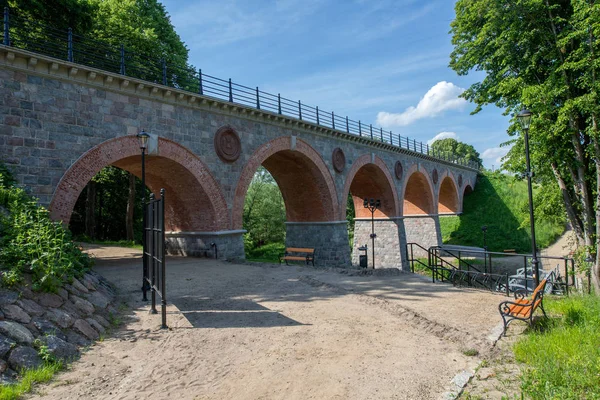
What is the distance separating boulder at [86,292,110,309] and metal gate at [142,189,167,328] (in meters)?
0.75

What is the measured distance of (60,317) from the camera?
513cm

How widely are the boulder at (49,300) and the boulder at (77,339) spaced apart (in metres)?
0.56

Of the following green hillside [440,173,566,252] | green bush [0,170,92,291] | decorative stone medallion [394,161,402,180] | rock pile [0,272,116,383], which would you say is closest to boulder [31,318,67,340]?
rock pile [0,272,116,383]

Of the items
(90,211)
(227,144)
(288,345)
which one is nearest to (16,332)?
(288,345)

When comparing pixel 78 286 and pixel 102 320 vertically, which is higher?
pixel 78 286

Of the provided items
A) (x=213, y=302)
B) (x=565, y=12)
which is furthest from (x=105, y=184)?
(x=565, y=12)

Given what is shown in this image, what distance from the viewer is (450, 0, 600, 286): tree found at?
8.72 metres

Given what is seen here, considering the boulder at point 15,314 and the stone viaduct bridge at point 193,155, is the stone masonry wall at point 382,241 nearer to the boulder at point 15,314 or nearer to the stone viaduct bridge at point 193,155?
the stone viaduct bridge at point 193,155

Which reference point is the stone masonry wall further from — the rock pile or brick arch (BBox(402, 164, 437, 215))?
the rock pile

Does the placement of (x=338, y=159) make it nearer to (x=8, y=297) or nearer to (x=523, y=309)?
(x=523, y=309)

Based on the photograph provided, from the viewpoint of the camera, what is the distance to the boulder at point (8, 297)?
479 centimetres

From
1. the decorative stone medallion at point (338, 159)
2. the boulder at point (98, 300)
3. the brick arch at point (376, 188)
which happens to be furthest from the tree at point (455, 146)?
the boulder at point (98, 300)

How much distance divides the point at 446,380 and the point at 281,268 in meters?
8.36

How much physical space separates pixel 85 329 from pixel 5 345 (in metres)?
1.15
